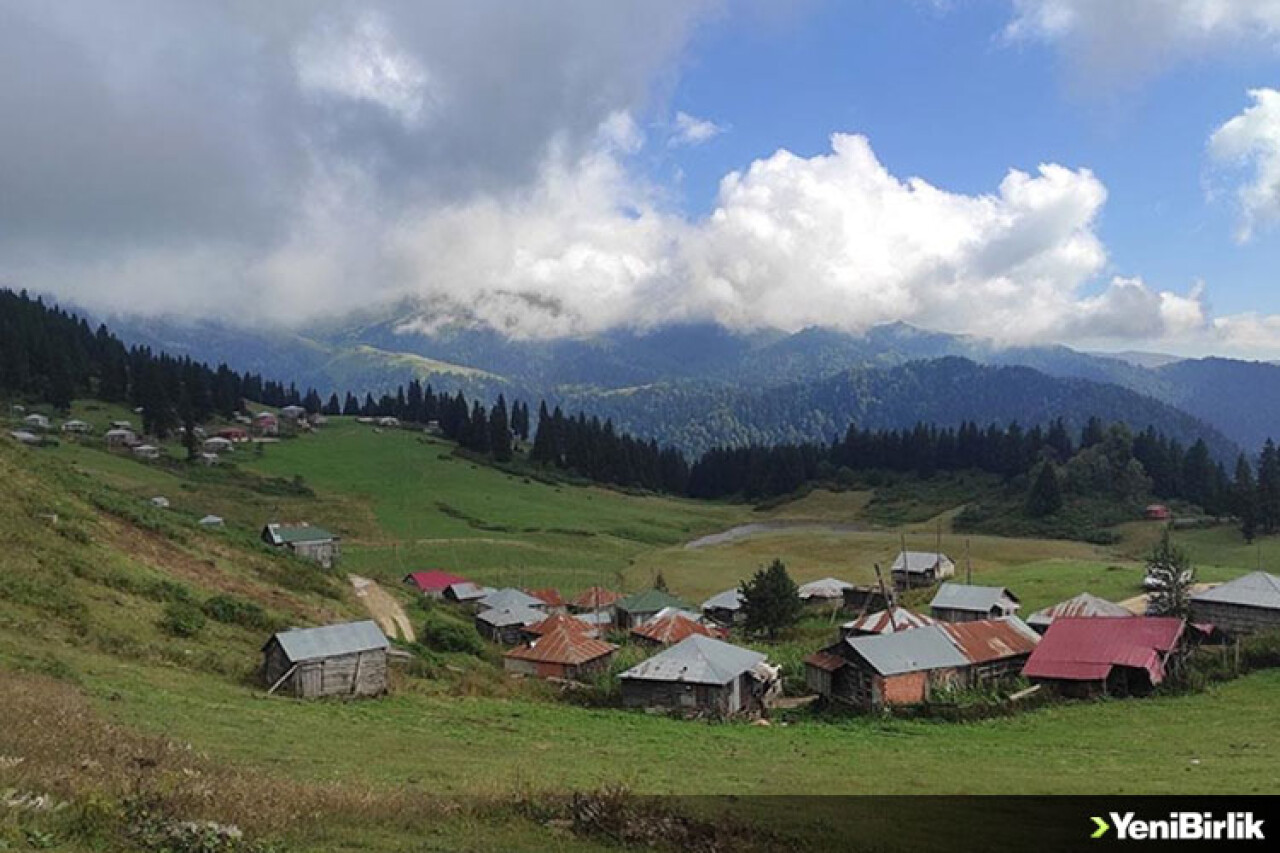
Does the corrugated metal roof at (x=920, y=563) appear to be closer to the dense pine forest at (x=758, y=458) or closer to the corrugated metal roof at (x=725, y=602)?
the corrugated metal roof at (x=725, y=602)

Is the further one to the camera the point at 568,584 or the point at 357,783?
the point at 568,584

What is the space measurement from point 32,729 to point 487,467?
14239cm

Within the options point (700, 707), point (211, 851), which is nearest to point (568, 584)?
point (700, 707)

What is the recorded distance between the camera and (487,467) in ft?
522

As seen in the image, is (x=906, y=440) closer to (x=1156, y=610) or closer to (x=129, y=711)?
(x=1156, y=610)

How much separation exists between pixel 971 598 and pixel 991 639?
19792mm

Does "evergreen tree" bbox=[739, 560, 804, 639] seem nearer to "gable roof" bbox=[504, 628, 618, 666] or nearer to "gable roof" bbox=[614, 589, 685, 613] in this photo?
"gable roof" bbox=[614, 589, 685, 613]

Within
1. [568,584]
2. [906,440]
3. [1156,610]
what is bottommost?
[568,584]

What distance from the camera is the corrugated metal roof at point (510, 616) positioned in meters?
74.0

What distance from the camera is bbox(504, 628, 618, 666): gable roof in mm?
55562

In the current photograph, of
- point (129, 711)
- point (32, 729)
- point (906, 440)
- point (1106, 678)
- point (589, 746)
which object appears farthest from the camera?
point (906, 440)

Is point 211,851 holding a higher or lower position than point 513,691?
higher

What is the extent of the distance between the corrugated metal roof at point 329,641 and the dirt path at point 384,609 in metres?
12.0

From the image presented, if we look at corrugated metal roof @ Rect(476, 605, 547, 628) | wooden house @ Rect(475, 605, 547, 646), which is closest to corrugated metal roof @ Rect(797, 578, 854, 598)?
corrugated metal roof @ Rect(476, 605, 547, 628)
